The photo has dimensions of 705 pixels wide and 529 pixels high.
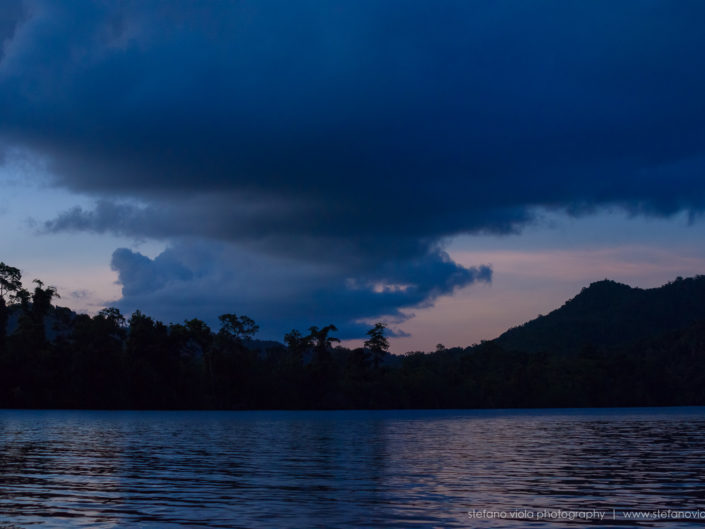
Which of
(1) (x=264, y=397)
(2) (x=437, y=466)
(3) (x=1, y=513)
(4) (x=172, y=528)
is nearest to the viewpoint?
(4) (x=172, y=528)

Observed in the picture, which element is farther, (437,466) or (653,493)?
(437,466)

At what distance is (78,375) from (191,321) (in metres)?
32.2

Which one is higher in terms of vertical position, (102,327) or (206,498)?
(102,327)

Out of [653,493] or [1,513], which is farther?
[653,493]

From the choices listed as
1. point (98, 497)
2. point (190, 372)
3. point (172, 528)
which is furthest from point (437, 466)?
point (190, 372)

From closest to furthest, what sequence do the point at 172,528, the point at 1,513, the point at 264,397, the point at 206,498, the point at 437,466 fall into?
the point at 172,528
the point at 1,513
the point at 206,498
the point at 437,466
the point at 264,397

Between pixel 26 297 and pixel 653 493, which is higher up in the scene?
pixel 26 297

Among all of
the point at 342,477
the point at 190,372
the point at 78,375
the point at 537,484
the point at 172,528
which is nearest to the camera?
the point at 172,528

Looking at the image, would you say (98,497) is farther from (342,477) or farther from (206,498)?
(342,477)

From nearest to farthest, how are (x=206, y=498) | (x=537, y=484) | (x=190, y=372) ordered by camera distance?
(x=206, y=498) < (x=537, y=484) < (x=190, y=372)

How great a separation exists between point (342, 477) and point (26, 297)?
144 m

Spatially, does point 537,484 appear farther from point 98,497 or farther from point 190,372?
point 190,372

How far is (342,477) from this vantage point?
29.6 metres

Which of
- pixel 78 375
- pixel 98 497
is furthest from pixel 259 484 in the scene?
pixel 78 375
